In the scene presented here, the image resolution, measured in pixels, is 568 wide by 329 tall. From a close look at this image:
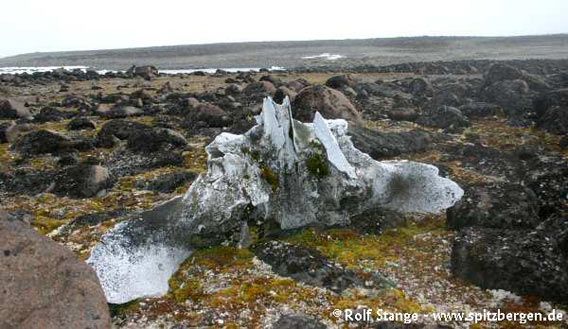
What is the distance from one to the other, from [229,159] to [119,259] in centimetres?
303

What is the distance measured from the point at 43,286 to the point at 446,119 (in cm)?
1856

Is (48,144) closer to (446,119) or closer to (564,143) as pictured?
(446,119)

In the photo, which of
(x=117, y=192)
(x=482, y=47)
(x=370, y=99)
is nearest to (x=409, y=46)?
(x=482, y=47)

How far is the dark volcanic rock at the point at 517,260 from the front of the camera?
852cm

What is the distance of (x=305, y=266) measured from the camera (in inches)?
387

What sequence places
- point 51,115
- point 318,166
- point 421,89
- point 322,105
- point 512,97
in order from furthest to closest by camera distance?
point 421,89 → point 51,115 → point 512,97 → point 322,105 → point 318,166

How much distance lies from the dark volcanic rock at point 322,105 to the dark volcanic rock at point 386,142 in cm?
297

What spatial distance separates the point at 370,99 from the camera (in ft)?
100

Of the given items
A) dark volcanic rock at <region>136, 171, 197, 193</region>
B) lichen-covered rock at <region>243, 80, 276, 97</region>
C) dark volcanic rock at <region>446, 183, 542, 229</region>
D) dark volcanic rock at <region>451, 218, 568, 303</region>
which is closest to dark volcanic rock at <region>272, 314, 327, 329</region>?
dark volcanic rock at <region>451, 218, 568, 303</region>

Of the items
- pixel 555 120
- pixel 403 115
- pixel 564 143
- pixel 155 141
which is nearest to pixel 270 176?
pixel 155 141

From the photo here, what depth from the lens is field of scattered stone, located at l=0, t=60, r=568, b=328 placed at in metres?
8.73

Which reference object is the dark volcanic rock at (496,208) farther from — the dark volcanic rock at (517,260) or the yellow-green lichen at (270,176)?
the yellow-green lichen at (270,176)

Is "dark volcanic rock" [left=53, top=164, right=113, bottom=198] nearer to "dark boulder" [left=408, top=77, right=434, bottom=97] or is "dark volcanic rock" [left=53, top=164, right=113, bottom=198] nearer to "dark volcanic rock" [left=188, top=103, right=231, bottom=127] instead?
"dark volcanic rock" [left=188, top=103, right=231, bottom=127]

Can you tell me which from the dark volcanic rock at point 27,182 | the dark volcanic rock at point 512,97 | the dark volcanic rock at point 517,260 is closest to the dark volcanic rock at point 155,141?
the dark volcanic rock at point 27,182
